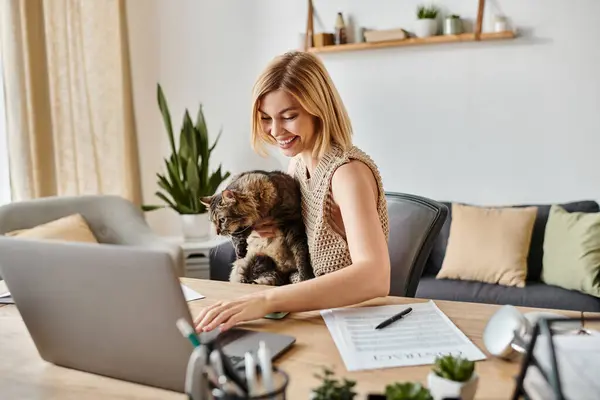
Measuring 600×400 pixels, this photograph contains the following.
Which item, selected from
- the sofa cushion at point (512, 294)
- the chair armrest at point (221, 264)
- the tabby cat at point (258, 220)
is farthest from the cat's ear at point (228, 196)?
the sofa cushion at point (512, 294)

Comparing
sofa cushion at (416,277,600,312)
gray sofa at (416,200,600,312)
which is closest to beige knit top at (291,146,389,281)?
gray sofa at (416,200,600,312)

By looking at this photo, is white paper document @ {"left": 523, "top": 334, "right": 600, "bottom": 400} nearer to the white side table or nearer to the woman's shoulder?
the woman's shoulder

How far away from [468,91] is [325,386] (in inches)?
110

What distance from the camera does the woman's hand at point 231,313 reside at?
3.60 ft

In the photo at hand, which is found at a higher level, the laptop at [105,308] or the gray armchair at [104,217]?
the laptop at [105,308]

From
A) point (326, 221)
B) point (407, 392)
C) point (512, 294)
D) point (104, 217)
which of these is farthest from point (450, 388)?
point (104, 217)

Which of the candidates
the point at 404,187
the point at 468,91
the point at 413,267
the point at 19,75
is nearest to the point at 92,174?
the point at 19,75

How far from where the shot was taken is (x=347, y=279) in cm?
123

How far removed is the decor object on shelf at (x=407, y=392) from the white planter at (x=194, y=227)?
2.80m

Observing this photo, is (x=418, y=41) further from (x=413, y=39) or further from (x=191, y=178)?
(x=191, y=178)

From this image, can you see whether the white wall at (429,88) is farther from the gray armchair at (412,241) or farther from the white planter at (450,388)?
the white planter at (450,388)

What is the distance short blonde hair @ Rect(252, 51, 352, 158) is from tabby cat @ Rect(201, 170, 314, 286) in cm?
14

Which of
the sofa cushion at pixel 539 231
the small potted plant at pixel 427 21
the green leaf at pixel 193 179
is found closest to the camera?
the sofa cushion at pixel 539 231

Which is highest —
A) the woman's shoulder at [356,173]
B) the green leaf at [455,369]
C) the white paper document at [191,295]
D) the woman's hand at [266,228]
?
the woman's shoulder at [356,173]
